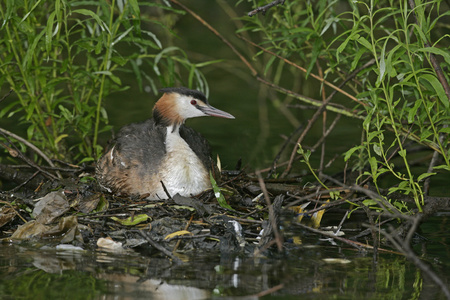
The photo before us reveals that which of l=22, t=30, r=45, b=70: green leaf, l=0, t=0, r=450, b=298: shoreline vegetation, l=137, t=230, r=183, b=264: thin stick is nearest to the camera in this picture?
l=137, t=230, r=183, b=264: thin stick

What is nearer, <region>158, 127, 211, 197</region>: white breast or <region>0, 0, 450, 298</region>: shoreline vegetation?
<region>0, 0, 450, 298</region>: shoreline vegetation

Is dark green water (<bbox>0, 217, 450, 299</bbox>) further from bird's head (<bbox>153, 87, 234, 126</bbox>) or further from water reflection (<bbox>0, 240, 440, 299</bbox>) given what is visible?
bird's head (<bbox>153, 87, 234, 126</bbox>)

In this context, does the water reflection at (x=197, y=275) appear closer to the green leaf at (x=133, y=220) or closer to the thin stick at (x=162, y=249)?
the thin stick at (x=162, y=249)

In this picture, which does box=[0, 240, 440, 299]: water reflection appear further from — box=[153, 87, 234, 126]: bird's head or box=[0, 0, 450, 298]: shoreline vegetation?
box=[153, 87, 234, 126]: bird's head

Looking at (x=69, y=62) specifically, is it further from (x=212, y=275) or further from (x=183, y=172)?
(x=212, y=275)

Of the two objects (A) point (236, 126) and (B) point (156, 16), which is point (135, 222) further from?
(B) point (156, 16)

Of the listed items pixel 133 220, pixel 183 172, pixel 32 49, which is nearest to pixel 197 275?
pixel 133 220

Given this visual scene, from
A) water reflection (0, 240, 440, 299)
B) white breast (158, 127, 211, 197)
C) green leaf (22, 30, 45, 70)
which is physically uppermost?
green leaf (22, 30, 45, 70)

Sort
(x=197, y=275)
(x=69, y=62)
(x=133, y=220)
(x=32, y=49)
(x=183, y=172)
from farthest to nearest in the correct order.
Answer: (x=69, y=62), (x=183, y=172), (x=32, y=49), (x=133, y=220), (x=197, y=275)

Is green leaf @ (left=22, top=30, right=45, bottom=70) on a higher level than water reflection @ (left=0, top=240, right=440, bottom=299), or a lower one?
higher

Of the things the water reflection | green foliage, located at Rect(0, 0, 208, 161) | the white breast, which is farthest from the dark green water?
green foliage, located at Rect(0, 0, 208, 161)

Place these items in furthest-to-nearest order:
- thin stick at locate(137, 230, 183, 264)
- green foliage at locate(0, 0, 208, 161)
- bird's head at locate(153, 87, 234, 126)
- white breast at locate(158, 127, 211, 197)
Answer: bird's head at locate(153, 87, 234, 126) < green foliage at locate(0, 0, 208, 161) < white breast at locate(158, 127, 211, 197) < thin stick at locate(137, 230, 183, 264)

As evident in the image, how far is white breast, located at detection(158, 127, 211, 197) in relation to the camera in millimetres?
5625

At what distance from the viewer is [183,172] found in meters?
5.63
